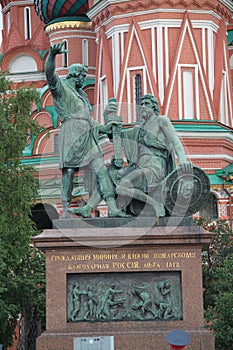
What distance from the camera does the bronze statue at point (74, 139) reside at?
20.6 metres

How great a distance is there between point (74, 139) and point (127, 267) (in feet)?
8.27

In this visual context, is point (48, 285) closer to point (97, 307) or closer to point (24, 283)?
point (97, 307)

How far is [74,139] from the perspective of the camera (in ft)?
68.1

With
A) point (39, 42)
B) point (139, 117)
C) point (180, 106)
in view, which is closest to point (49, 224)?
point (180, 106)

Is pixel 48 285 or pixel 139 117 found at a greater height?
pixel 139 117

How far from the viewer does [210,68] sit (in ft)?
146

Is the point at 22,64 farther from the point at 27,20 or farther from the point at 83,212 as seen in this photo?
the point at 83,212

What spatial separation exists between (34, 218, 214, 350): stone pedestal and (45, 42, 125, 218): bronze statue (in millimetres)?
730

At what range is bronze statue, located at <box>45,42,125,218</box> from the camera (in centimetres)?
2056

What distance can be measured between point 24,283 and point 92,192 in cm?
981

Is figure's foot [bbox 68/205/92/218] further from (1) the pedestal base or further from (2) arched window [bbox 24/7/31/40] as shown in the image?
(2) arched window [bbox 24/7/31/40]

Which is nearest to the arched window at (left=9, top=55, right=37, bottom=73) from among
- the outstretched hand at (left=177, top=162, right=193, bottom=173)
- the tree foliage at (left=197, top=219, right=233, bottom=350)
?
the tree foliage at (left=197, top=219, right=233, bottom=350)

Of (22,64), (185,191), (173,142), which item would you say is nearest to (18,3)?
(22,64)

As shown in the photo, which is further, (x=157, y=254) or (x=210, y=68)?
(x=210, y=68)
